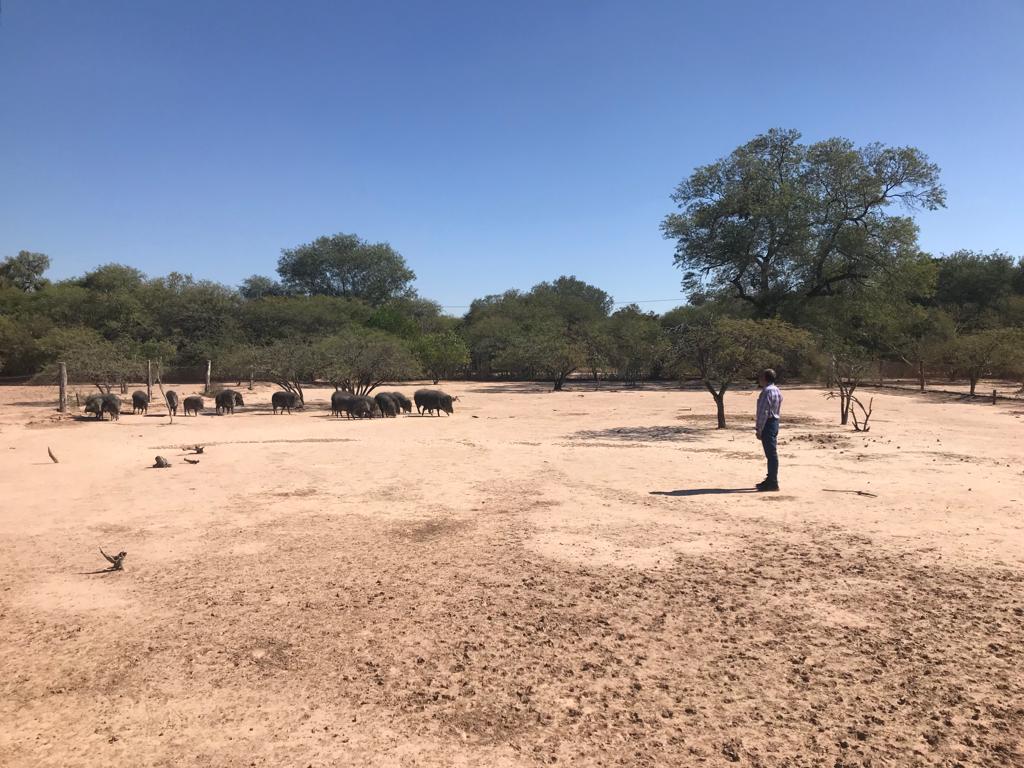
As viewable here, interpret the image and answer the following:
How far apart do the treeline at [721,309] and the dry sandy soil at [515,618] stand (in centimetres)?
2185

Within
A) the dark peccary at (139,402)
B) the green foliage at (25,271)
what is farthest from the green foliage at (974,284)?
→ the green foliage at (25,271)

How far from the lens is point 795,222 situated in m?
42.1

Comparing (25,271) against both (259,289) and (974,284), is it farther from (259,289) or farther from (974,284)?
(974,284)

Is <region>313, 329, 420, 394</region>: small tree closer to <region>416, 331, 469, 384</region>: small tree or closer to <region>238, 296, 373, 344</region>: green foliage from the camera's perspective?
<region>416, 331, 469, 384</region>: small tree

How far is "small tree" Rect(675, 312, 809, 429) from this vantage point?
18.8m

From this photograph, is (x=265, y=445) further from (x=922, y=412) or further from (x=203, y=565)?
(x=922, y=412)

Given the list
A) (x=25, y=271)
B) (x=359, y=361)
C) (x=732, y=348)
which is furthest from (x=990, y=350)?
(x=25, y=271)

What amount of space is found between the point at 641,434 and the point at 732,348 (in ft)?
12.3

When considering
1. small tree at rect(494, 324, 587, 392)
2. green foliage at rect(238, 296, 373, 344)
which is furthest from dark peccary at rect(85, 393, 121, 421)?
green foliage at rect(238, 296, 373, 344)

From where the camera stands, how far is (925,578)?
5984mm

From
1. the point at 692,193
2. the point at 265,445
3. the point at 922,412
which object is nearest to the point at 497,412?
the point at 265,445

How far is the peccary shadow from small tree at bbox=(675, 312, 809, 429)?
1.57 meters

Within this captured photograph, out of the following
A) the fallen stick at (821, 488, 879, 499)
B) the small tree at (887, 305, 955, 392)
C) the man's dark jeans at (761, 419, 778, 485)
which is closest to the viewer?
the fallen stick at (821, 488, 879, 499)

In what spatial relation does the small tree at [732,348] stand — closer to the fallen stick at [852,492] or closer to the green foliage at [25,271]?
the fallen stick at [852,492]
